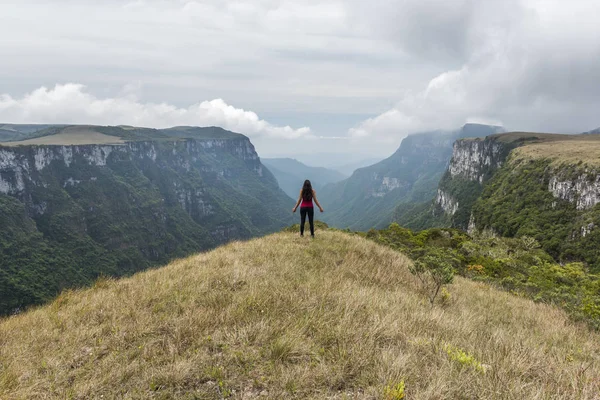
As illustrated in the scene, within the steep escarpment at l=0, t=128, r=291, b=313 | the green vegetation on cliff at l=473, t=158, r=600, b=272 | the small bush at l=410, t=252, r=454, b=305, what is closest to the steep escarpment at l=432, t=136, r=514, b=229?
the green vegetation on cliff at l=473, t=158, r=600, b=272

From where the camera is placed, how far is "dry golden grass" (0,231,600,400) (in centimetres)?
346

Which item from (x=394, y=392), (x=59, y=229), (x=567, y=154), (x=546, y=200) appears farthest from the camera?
(x=59, y=229)

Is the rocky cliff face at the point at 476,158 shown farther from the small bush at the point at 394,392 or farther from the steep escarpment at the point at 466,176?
the small bush at the point at 394,392

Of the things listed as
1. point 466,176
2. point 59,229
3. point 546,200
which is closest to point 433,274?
point 546,200

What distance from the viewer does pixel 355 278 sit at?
337 inches

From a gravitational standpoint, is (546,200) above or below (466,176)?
below

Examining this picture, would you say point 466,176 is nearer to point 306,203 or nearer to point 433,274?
point 306,203

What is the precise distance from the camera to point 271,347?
4176 millimetres

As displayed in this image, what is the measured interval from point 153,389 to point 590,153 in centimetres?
10027

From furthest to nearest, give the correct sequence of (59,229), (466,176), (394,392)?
1. (466,176)
2. (59,229)
3. (394,392)

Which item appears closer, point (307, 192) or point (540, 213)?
point (307, 192)

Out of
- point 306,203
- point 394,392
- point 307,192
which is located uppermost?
point 307,192

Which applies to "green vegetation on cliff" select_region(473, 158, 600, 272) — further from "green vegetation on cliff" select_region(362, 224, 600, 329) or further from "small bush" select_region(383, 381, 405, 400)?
"small bush" select_region(383, 381, 405, 400)

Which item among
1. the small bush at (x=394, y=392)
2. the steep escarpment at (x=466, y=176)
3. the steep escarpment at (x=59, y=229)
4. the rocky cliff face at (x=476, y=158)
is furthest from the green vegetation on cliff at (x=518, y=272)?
the rocky cliff face at (x=476, y=158)
